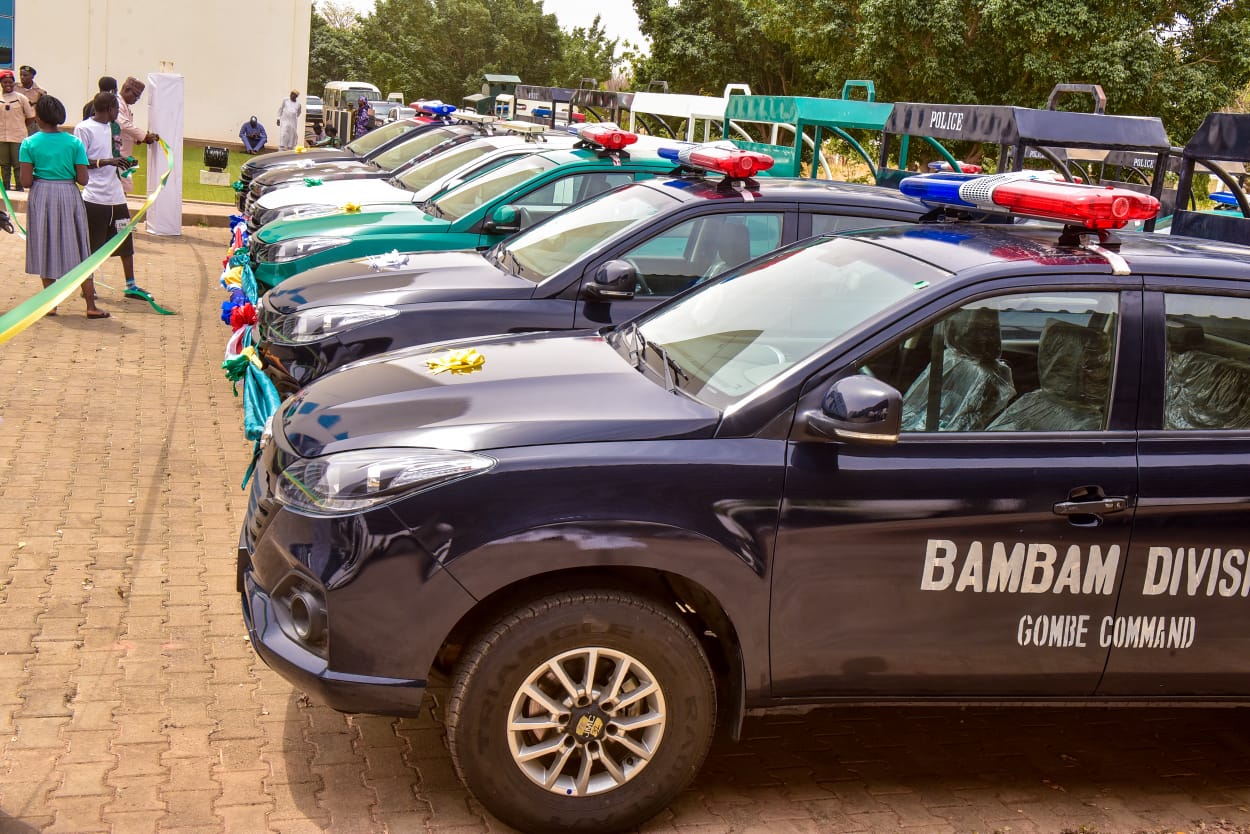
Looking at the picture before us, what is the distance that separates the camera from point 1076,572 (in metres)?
3.78

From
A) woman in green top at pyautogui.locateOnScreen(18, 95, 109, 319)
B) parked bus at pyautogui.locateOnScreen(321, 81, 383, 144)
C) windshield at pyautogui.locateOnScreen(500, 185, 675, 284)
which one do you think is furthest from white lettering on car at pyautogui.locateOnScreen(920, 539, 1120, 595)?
parked bus at pyautogui.locateOnScreen(321, 81, 383, 144)

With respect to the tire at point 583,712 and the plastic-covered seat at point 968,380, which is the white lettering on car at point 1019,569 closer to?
the plastic-covered seat at point 968,380

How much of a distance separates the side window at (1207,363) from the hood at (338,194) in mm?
7471

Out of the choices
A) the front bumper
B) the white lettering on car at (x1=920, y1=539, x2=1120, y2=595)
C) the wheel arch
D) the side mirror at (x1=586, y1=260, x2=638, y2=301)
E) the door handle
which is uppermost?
the side mirror at (x1=586, y1=260, x2=638, y2=301)

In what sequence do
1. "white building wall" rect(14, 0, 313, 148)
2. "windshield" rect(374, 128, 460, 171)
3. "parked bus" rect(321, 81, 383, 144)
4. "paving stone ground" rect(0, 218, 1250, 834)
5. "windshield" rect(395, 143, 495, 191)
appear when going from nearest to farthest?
"paving stone ground" rect(0, 218, 1250, 834) < "windshield" rect(395, 143, 495, 191) < "windshield" rect(374, 128, 460, 171) < "parked bus" rect(321, 81, 383, 144) < "white building wall" rect(14, 0, 313, 148)

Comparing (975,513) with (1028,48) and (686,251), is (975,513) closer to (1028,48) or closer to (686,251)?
(686,251)

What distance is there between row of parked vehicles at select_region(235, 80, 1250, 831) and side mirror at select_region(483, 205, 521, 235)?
155 inches

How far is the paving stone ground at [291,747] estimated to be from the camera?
3797 mm

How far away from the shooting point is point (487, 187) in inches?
372

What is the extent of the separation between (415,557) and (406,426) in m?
0.47

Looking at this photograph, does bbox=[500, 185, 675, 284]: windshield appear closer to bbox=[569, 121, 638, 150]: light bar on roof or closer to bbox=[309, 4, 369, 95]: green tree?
bbox=[569, 121, 638, 150]: light bar on roof

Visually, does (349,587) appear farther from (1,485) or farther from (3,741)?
(1,485)

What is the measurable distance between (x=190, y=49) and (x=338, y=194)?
93.6 feet

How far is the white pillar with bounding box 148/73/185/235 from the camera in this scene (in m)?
15.0
